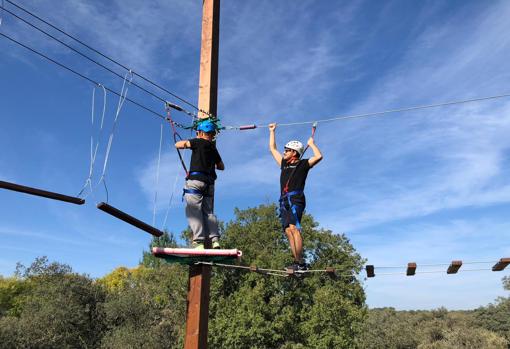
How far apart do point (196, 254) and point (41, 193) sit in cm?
170

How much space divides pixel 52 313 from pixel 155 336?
→ 7.11 meters

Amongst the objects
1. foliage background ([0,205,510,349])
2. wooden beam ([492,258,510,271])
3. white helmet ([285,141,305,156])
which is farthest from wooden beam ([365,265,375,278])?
foliage background ([0,205,510,349])

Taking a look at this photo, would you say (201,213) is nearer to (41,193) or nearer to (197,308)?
(197,308)

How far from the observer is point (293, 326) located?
23438 mm

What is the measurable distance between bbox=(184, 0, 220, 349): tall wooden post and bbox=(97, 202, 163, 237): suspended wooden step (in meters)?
0.69

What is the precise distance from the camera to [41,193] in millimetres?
4348

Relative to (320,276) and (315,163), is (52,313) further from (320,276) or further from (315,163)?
(315,163)

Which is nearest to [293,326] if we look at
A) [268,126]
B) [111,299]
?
[111,299]

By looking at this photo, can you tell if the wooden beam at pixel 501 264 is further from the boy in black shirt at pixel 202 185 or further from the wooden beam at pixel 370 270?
the boy in black shirt at pixel 202 185

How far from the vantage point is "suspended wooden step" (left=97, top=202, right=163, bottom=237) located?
4.75 meters

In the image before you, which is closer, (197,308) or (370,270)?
(197,308)

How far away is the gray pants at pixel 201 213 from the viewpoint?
17.6ft

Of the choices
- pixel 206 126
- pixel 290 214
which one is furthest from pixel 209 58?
pixel 290 214

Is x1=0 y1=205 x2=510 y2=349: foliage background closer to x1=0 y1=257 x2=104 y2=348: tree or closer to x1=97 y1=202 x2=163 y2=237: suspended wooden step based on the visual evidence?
x1=0 y1=257 x2=104 y2=348: tree
